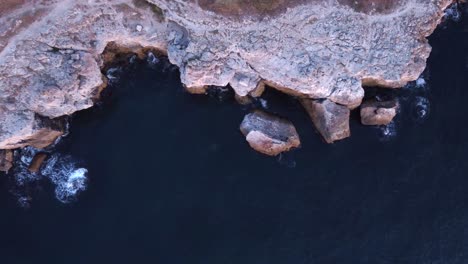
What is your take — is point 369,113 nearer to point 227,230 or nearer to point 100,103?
point 227,230

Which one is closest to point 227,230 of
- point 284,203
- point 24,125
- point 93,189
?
point 284,203

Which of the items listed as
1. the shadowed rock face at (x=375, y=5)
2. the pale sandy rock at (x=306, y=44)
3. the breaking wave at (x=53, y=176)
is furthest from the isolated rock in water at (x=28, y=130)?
the shadowed rock face at (x=375, y=5)

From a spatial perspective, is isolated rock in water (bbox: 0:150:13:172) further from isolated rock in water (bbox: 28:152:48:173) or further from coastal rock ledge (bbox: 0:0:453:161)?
isolated rock in water (bbox: 28:152:48:173)

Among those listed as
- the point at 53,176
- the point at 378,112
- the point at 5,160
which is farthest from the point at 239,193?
the point at 5,160

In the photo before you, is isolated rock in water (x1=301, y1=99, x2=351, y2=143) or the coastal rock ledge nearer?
the coastal rock ledge

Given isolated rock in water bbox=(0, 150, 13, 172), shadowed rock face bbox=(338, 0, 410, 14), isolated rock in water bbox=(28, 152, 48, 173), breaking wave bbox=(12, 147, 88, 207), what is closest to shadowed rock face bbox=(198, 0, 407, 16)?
shadowed rock face bbox=(338, 0, 410, 14)

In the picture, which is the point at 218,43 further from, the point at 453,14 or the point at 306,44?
the point at 453,14
